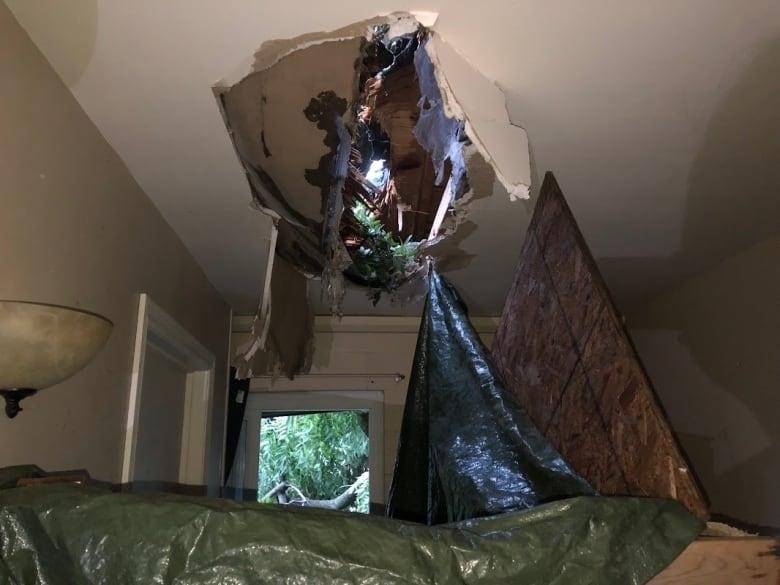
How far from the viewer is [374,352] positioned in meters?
3.13

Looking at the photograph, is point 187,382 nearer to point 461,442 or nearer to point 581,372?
point 461,442

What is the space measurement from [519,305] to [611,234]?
725 mm

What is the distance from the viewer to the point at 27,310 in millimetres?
866

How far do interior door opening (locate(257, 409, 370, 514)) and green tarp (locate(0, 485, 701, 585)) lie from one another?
2.38 meters

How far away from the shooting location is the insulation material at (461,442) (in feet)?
3.49

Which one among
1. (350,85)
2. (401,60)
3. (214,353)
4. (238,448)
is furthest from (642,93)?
(238,448)

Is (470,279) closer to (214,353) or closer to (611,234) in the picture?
(611,234)

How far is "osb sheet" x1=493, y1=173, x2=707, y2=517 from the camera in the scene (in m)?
0.96

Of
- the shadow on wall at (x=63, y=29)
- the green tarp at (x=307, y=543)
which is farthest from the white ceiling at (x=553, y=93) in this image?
the green tarp at (x=307, y=543)

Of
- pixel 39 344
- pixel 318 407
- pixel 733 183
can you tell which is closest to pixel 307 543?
pixel 39 344

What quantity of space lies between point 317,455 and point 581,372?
220 centimetres

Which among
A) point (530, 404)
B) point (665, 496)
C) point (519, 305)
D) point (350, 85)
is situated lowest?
point (665, 496)

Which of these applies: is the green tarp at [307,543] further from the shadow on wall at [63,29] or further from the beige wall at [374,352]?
the beige wall at [374,352]

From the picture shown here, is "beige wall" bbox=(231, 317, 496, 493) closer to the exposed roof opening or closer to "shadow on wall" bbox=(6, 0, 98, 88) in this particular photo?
the exposed roof opening
